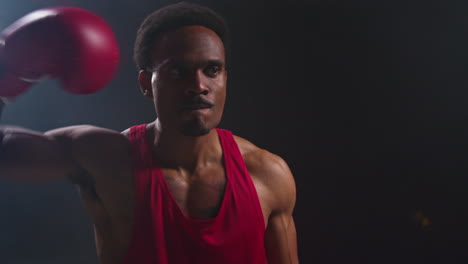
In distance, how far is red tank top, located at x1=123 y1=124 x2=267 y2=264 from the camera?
812 millimetres

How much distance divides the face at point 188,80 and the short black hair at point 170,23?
2 centimetres

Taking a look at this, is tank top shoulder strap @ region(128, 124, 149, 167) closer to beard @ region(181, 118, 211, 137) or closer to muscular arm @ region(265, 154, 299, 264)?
beard @ region(181, 118, 211, 137)

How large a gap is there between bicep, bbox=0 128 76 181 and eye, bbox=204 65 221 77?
37 centimetres

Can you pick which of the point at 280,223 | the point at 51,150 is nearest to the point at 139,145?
the point at 51,150

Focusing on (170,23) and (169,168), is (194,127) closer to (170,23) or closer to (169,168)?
(169,168)

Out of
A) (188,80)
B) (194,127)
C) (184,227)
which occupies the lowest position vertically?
(184,227)

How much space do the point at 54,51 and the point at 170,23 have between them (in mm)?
263

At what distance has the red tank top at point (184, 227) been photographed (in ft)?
2.66

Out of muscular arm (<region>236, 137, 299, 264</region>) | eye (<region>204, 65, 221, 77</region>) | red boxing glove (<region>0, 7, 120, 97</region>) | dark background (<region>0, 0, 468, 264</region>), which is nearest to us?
red boxing glove (<region>0, 7, 120, 97</region>)

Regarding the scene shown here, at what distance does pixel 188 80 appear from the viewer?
0.81 metres

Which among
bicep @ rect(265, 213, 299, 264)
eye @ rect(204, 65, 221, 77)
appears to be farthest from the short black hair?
bicep @ rect(265, 213, 299, 264)

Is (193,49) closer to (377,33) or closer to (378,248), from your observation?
(377,33)

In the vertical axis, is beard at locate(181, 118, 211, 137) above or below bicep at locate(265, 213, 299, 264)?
above

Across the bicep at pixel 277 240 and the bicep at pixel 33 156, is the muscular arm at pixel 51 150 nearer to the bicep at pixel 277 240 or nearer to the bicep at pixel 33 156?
the bicep at pixel 33 156
